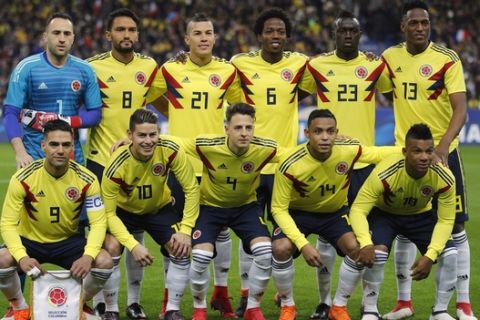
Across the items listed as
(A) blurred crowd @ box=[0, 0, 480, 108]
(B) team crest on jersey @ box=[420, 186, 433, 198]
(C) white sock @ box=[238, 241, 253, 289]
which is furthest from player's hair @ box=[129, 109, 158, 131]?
(A) blurred crowd @ box=[0, 0, 480, 108]

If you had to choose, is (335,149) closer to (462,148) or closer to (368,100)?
(368,100)

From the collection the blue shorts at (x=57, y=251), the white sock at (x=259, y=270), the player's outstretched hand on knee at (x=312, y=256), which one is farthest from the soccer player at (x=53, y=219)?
the player's outstretched hand on knee at (x=312, y=256)

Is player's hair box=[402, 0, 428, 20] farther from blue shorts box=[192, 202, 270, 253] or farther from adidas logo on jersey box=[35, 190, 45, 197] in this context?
adidas logo on jersey box=[35, 190, 45, 197]

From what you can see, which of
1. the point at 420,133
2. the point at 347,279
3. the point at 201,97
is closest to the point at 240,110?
the point at 201,97

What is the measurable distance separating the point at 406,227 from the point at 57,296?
2536 mm

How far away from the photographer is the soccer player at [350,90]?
327 inches

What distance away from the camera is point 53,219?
7.47 metres

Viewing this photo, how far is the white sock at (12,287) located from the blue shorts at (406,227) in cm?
251

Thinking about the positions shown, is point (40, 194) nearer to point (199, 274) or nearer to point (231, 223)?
point (199, 274)

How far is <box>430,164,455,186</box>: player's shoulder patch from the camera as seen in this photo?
7602 mm

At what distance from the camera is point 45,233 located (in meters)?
7.52

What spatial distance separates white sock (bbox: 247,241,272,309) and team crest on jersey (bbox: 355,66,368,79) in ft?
5.09

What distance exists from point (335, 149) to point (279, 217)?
2.15 ft

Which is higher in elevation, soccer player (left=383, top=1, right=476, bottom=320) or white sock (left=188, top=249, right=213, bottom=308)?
soccer player (left=383, top=1, right=476, bottom=320)
